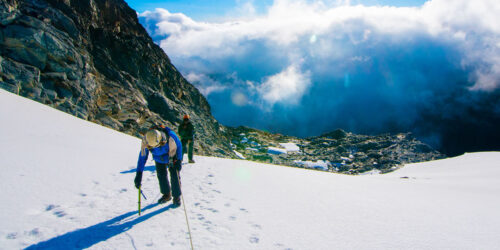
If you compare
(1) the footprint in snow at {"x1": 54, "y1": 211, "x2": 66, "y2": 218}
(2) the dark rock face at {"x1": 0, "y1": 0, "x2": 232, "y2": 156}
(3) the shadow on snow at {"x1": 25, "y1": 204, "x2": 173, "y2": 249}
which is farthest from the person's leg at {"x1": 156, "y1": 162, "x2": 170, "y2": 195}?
(2) the dark rock face at {"x1": 0, "y1": 0, "x2": 232, "y2": 156}

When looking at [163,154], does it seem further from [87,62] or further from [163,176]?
[87,62]

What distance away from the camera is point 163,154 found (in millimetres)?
6410

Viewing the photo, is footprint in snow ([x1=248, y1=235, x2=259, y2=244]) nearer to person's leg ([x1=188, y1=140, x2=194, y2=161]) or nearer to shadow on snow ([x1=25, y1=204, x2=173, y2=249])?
shadow on snow ([x1=25, y1=204, x2=173, y2=249])

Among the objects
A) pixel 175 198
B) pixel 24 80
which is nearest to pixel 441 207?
pixel 175 198

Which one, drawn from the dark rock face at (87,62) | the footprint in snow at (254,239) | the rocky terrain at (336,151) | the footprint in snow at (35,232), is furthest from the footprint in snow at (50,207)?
the rocky terrain at (336,151)

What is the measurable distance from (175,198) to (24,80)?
21010 mm

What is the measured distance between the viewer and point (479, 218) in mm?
6523

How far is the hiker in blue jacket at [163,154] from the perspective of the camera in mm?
6012

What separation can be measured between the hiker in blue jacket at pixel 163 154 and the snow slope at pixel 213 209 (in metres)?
0.48

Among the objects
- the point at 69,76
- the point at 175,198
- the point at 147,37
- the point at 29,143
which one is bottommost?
the point at 175,198

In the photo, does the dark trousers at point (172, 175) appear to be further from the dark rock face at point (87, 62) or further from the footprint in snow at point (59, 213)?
the dark rock face at point (87, 62)

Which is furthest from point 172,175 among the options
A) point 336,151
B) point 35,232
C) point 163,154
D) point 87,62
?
point 336,151

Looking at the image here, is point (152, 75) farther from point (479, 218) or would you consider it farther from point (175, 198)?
point (479, 218)

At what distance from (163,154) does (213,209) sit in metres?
1.95
